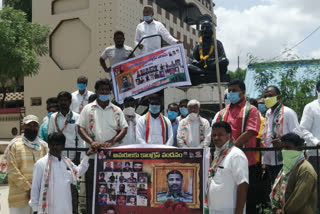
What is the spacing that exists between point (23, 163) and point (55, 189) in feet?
2.45

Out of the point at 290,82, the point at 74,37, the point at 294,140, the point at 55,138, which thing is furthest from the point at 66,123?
the point at 74,37

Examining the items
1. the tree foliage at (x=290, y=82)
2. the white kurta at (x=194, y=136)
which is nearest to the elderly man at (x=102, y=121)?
the white kurta at (x=194, y=136)

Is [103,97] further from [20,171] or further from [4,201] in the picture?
[4,201]

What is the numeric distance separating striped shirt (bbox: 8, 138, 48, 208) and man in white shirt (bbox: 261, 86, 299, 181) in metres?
2.95

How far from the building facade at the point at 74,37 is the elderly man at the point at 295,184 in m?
15.1

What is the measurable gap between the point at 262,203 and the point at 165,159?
4.41ft

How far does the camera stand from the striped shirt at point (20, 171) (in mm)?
4254

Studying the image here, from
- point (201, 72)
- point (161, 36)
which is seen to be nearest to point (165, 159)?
point (161, 36)

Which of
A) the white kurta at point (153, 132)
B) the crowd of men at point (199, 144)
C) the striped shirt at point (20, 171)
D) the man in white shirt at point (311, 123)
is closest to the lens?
the crowd of men at point (199, 144)

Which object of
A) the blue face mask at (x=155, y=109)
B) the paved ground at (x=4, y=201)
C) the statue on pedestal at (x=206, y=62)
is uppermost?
the statue on pedestal at (x=206, y=62)

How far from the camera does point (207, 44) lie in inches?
417

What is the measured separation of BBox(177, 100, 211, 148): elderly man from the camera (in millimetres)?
5457

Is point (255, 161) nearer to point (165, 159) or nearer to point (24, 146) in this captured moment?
point (165, 159)

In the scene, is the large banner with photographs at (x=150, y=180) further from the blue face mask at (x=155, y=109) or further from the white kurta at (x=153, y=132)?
the blue face mask at (x=155, y=109)
